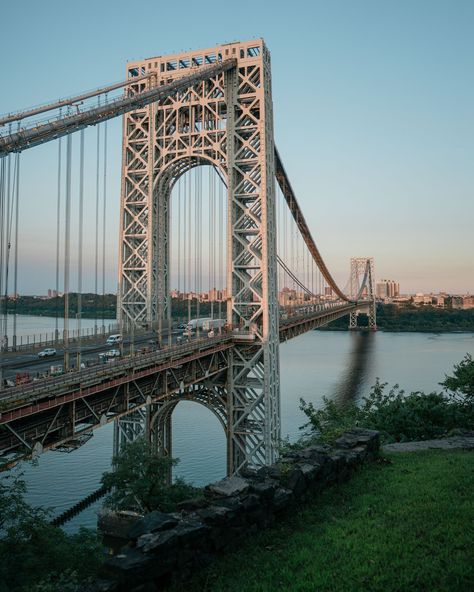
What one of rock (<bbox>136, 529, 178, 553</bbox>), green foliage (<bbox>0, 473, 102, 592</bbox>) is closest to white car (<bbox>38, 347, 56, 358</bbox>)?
green foliage (<bbox>0, 473, 102, 592</bbox>)

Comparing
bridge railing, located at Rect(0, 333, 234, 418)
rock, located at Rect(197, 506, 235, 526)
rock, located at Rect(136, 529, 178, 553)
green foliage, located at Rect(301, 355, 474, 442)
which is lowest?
green foliage, located at Rect(301, 355, 474, 442)

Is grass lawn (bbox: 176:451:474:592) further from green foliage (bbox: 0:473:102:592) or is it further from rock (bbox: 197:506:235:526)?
green foliage (bbox: 0:473:102:592)

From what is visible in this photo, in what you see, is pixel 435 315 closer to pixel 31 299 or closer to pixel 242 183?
pixel 31 299

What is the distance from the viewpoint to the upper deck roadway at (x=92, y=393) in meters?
12.6

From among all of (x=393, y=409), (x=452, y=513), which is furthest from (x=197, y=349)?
(x=452, y=513)

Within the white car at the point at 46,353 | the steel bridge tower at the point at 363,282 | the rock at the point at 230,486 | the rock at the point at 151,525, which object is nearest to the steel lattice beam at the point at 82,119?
the white car at the point at 46,353

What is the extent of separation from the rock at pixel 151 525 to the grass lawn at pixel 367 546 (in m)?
0.76

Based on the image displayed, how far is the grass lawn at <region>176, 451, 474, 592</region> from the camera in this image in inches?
249

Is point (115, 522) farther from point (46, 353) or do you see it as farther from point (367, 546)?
point (367, 546)

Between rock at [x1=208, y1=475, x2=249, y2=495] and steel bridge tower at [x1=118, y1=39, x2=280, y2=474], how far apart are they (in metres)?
17.3

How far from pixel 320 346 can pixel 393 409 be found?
78.2 m

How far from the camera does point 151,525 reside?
22.1ft

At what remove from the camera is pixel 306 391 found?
1986 inches

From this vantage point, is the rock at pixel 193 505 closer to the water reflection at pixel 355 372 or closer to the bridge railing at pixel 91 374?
the bridge railing at pixel 91 374
